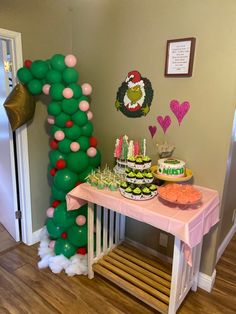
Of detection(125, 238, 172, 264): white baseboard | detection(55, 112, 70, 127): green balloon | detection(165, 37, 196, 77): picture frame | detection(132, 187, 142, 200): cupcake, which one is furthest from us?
detection(125, 238, 172, 264): white baseboard

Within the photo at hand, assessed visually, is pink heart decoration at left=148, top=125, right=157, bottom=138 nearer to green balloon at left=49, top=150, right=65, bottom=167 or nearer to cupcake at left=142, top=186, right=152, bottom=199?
cupcake at left=142, top=186, right=152, bottom=199

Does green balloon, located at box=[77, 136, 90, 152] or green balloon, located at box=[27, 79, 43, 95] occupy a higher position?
green balloon, located at box=[27, 79, 43, 95]

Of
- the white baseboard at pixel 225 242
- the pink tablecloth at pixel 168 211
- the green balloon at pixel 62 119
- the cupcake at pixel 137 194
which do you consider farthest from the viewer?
the white baseboard at pixel 225 242

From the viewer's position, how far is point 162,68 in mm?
1936

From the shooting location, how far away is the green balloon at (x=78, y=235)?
7.08 ft

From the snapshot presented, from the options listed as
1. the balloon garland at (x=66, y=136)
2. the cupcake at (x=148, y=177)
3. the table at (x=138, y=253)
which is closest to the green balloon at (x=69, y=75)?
the balloon garland at (x=66, y=136)

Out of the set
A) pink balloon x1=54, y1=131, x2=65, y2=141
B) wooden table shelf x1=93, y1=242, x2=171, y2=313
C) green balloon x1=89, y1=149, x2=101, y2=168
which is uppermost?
pink balloon x1=54, y1=131, x2=65, y2=141

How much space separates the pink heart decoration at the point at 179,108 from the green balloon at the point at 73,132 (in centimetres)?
77

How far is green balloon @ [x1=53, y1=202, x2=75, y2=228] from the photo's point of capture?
212 centimetres

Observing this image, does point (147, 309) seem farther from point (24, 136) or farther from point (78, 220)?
point (24, 136)

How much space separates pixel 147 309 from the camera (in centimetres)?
182

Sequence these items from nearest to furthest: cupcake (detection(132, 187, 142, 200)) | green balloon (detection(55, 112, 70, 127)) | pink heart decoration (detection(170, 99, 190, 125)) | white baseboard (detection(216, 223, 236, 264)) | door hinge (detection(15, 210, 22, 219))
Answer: cupcake (detection(132, 187, 142, 200)) < pink heart decoration (detection(170, 99, 190, 125)) < green balloon (detection(55, 112, 70, 127)) < white baseboard (detection(216, 223, 236, 264)) < door hinge (detection(15, 210, 22, 219))

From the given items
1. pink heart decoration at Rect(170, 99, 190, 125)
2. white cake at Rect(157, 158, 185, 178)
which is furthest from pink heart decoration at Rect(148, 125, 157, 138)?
white cake at Rect(157, 158, 185, 178)

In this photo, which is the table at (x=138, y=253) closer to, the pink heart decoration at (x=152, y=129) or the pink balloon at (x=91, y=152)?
the pink balloon at (x=91, y=152)
